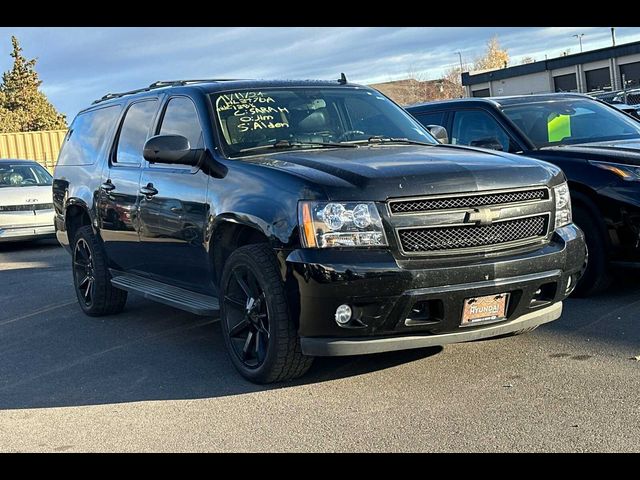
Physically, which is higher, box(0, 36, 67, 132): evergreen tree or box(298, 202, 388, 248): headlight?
box(0, 36, 67, 132): evergreen tree

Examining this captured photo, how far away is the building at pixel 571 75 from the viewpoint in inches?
1949

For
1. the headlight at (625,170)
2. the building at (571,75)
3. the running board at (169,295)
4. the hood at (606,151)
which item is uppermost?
the building at (571,75)

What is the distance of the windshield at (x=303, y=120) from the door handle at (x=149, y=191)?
0.78 metres

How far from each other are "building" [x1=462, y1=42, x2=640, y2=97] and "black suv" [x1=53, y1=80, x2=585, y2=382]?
46.6m

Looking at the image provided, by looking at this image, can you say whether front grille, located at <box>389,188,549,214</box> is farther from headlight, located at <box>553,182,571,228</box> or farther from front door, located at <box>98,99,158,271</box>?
front door, located at <box>98,99,158,271</box>

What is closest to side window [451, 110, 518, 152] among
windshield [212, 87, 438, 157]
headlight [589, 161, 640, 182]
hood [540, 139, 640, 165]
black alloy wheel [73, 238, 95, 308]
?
hood [540, 139, 640, 165]

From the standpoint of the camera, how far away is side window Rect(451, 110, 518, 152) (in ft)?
25.2

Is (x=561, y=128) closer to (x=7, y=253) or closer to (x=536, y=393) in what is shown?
(x=536, y=393)

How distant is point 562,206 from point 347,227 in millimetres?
1523

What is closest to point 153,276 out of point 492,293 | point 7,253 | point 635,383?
point 492,293

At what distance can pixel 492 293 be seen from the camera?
453cm

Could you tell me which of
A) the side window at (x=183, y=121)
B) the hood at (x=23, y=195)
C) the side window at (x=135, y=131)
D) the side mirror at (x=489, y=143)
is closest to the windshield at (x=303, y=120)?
the side window at (x=183, y=121)

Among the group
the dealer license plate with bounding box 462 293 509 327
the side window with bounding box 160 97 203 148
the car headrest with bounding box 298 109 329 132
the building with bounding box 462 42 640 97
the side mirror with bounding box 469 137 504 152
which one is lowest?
the dealer license plate with bounding box 462 293 509 327

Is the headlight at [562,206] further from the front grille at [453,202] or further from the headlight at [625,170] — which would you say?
the headlight at [625,170]
